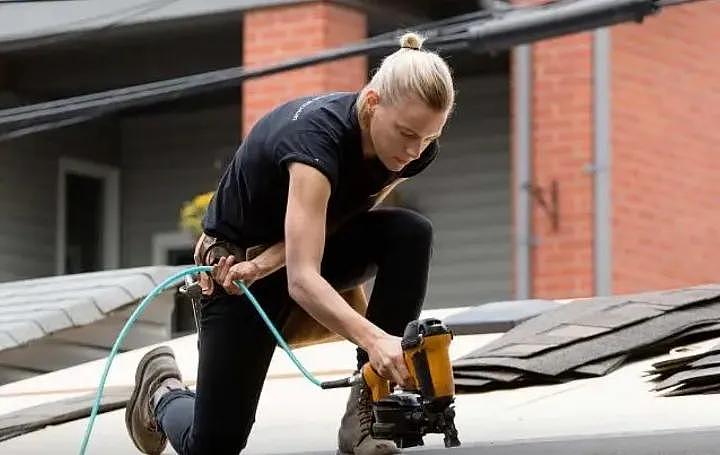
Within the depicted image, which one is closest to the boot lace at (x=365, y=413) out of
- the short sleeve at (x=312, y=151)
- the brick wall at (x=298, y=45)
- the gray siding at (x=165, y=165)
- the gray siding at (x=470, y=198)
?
the short sleeve at (x=312, y=151)

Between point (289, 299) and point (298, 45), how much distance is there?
8.19m

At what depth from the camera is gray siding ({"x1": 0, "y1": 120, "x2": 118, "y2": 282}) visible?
16047 millimetres

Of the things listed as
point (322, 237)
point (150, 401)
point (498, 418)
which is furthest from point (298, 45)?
point (322, 237)

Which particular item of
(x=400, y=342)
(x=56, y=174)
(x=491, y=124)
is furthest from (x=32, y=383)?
(x=56, y=174)

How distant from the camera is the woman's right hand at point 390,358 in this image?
14.4ft

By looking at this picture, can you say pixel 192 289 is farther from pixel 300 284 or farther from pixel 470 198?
pixel 470 198

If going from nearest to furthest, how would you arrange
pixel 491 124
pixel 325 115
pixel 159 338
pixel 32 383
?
pixel 325 115 < pixel 32 383 < pixel 159 338 < pixel 491 124

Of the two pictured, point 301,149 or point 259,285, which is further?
point 259,285

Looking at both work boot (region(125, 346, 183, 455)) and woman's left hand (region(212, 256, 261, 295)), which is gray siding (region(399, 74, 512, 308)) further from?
woman's left hand (region(212, 256, 261, 295))

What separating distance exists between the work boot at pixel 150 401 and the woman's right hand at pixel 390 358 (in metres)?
1.45

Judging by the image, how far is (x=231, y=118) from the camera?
15.9 metres

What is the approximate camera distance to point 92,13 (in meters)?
13.7

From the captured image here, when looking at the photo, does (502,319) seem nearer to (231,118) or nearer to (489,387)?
(489,387)

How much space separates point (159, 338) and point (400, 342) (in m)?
5.81
